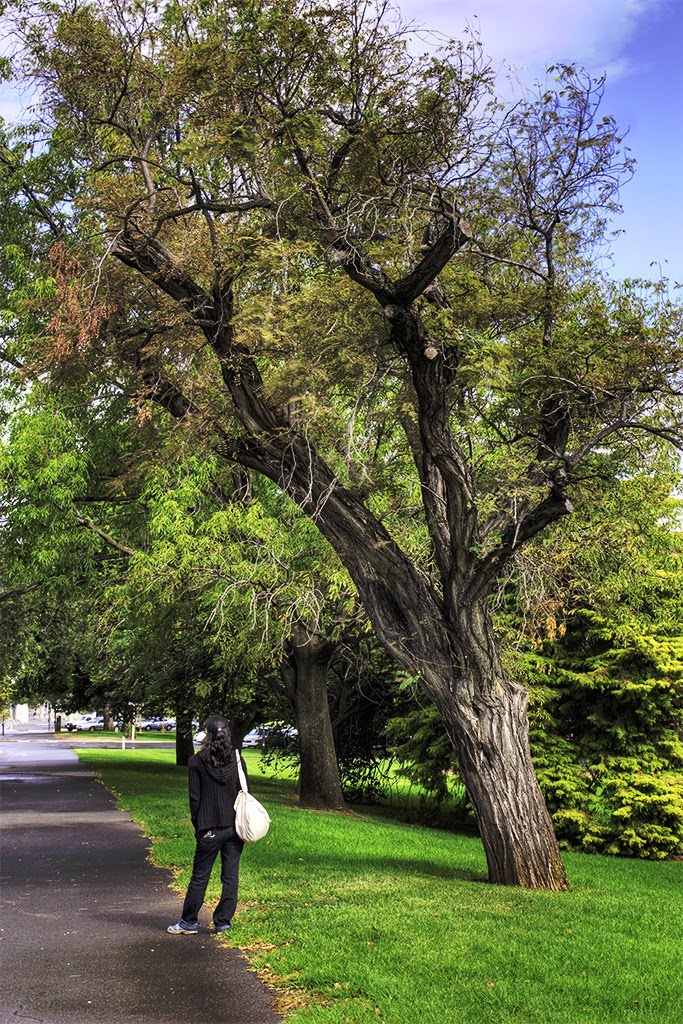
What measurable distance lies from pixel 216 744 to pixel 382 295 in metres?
4.59

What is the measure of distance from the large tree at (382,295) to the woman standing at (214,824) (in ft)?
10.2

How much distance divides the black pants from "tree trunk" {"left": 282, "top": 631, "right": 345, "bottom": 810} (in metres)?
12.2

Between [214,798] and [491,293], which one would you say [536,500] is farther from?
[214,798]

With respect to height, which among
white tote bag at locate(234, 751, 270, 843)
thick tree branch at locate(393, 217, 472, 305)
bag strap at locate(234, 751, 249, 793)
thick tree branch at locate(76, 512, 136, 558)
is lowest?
white tote bag at locate(234, 751, 270, 843)

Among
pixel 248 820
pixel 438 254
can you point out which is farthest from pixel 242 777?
pixel 438 254

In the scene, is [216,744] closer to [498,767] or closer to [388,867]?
[498,767]

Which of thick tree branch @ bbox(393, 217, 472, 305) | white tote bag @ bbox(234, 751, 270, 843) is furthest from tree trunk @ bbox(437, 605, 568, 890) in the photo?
thick tree branch @ bbox(393, 217, 472, 305)

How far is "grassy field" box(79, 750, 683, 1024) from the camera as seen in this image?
226 inches

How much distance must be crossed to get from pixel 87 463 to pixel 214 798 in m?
9.15

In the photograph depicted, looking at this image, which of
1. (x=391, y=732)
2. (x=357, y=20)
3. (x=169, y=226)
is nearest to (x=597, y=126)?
(x=357, y=20)

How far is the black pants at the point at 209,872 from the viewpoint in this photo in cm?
773

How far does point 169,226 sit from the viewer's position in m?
11.8

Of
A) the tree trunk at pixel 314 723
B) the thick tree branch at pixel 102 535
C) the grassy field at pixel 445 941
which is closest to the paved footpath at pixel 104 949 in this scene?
the grassy field at pixel 445 941

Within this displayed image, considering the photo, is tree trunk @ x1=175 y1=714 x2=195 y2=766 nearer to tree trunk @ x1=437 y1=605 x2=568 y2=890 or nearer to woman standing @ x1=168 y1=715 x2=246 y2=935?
tree trunk @ x1=437 y1=605 x2=568 y2=890
